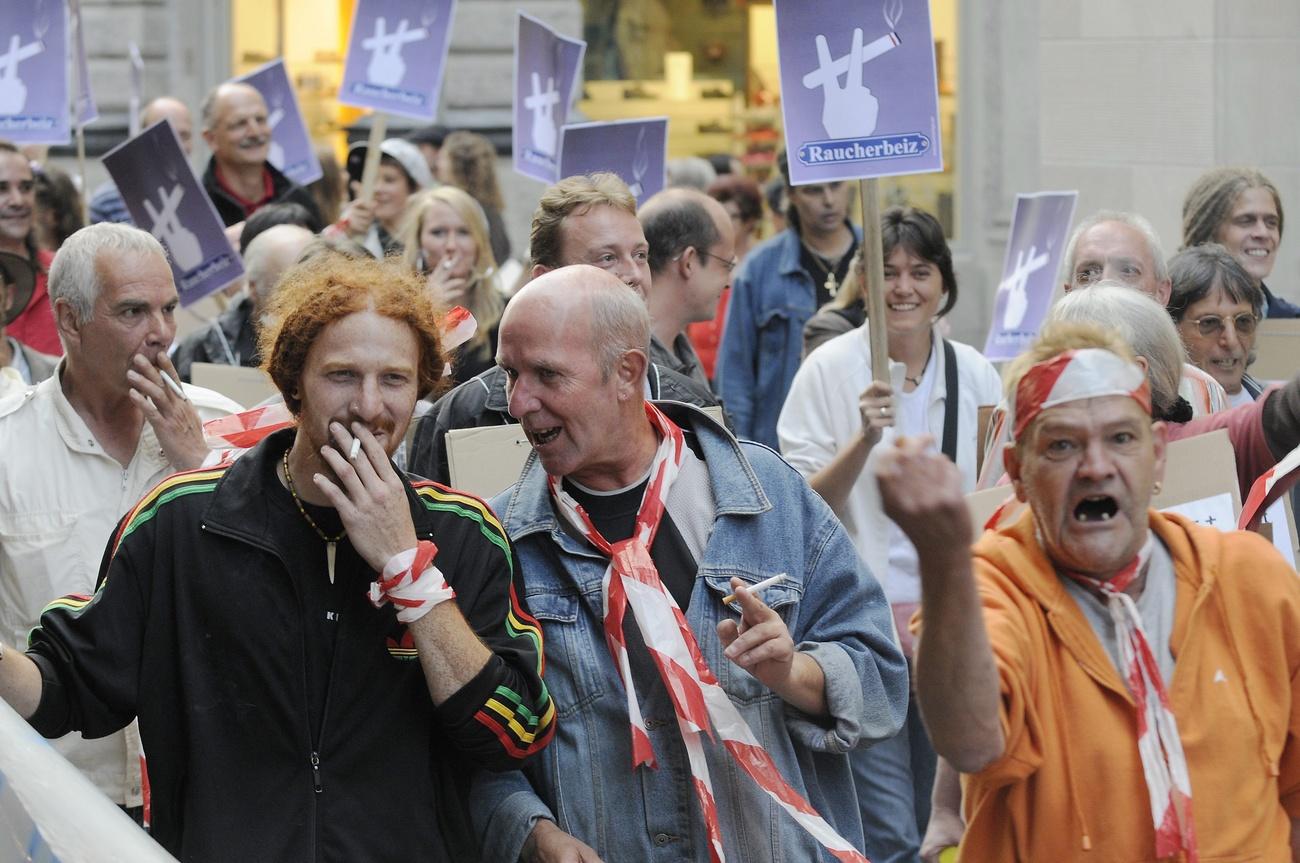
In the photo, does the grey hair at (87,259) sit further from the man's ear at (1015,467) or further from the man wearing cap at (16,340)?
the man's ear at (1015,467)

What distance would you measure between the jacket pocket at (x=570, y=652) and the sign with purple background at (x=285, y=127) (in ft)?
23.7

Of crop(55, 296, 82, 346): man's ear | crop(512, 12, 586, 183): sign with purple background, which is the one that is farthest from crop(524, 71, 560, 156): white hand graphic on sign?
crop(55, 296, 82, 346): man's ear

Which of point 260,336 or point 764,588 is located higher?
point 260,336

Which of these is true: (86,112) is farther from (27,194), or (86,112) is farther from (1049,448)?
(1049,448)

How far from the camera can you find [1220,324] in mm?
5828

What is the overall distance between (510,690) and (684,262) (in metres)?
2.86

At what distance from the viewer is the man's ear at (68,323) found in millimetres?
4508

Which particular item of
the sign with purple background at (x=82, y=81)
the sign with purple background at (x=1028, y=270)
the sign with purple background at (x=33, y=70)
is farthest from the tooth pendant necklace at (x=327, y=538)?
the sign with purple background at (x=82, y=81)

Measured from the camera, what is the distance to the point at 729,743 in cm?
339

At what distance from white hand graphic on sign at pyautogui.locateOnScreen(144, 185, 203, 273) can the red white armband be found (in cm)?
435

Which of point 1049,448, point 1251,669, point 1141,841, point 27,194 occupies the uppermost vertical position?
point 27,194

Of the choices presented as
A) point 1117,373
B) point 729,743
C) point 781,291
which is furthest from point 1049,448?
point 781,291

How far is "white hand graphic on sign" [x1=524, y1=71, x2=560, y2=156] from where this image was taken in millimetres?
8203

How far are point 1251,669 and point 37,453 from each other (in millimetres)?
2709
